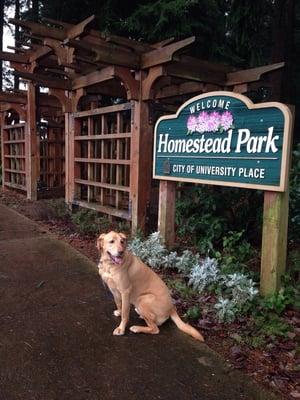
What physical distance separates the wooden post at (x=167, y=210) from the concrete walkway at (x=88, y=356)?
116 cm

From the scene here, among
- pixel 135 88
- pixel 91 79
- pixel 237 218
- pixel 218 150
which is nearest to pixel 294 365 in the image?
pixel 218 150

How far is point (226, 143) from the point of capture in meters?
3.94

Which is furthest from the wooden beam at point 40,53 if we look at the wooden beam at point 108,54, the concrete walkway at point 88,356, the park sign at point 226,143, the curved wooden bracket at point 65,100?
the concrete walkway at point 88,356

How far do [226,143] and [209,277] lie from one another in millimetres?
1381

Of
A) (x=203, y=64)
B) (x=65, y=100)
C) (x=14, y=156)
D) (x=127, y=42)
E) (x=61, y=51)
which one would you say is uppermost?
(x=61, y=51)

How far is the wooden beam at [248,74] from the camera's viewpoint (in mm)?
5954

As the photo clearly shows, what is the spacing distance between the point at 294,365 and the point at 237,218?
2.64m

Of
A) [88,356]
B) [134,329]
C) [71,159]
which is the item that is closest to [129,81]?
[71,159]

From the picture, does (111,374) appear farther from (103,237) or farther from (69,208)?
(69,208)

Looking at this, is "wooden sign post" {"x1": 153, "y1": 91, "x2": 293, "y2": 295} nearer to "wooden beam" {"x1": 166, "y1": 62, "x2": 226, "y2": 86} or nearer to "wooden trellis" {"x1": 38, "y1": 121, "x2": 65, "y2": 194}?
"wooden beam" {"x1": 166, "y1": 62, "x2": 226, "y2": 86}

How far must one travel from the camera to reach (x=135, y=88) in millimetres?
5738

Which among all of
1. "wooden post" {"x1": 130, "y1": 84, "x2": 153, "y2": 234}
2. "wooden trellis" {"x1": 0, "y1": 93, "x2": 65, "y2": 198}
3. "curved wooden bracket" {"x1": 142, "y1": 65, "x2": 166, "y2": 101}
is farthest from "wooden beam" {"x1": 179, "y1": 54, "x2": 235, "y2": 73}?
"wooden trellis" {"x1": 0, "y1": 93, "x2": 65, "y2": 198}

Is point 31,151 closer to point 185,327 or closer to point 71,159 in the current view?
point 71,159

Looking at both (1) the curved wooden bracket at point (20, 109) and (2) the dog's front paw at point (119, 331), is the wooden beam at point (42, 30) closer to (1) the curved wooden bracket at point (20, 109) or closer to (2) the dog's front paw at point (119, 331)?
(1) the curved wooden bracket at point (20, 109)
